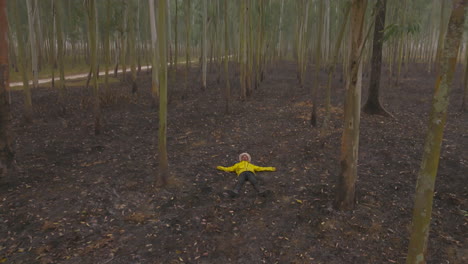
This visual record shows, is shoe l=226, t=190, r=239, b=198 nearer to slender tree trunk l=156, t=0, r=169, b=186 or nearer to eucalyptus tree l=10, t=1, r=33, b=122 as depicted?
slender tree trunk l=156, t=0, r=169, b=186

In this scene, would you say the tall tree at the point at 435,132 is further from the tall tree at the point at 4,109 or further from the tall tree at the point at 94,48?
the tall tree at the point at 94,48

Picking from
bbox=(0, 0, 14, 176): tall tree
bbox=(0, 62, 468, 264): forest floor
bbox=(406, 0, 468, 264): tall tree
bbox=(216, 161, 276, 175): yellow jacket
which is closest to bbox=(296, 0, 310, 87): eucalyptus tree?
bbox=(0, 62, 468, 264): forest floor

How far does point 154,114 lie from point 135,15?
45.3 ft

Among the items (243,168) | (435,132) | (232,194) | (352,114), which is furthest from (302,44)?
(435,132)

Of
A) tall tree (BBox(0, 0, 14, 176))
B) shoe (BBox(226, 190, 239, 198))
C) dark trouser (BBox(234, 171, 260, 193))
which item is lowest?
shoe (BBox(226, 190, 239, 198))

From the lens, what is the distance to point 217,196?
6160mm

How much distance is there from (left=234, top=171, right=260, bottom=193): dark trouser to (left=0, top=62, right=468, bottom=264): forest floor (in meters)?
0.20

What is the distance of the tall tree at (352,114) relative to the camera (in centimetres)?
483

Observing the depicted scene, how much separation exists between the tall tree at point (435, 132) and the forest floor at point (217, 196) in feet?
4.59

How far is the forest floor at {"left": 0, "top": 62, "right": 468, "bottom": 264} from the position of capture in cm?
451

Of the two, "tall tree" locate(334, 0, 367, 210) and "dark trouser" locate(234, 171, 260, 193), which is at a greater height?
"tall tree" locate(334, 0, 367, 210)

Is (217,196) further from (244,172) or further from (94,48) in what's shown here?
(94,48)

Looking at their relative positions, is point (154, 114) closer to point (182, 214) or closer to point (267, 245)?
point (182, 214)

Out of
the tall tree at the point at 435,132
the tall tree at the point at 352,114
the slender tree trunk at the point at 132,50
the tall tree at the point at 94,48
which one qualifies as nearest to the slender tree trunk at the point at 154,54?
the tall tree at the point at 94,48
